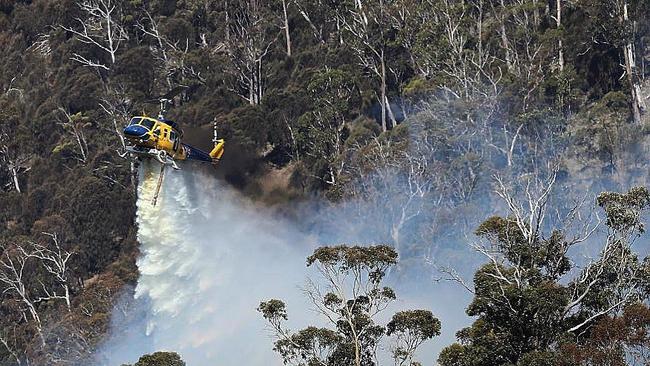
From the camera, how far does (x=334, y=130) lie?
75.6m

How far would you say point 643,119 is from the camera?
65875mm

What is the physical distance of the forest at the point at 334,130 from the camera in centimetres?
6313

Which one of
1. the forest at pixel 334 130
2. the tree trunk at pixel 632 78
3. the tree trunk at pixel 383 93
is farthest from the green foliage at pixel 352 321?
the tree trunk at pixel 383 93

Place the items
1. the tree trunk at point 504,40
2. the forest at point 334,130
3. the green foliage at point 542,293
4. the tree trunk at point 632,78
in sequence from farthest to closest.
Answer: the tree trunk at point 504,40, the tree trunk at point 632,78, the forest at point 334,130, the green foliage at point 542,293

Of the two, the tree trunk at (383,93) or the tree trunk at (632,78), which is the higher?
the tree trunk at (632,78)

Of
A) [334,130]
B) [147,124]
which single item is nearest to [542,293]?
[147,124]

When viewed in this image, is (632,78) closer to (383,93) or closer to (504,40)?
(504,40)

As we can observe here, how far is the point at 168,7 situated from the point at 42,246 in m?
28.1

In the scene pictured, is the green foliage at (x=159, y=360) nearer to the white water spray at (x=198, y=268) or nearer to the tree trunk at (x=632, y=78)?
the white water spray at (x=198, y=268)

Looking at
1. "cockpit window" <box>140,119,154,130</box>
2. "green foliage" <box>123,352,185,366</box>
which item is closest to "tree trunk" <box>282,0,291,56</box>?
"green foliage" <box>123,352,185,366</box>

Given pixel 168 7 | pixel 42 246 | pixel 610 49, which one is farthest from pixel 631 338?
pixel 168 7

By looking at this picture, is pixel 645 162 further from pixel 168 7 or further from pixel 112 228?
pixel 168 7

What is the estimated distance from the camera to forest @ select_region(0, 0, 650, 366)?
63.1m

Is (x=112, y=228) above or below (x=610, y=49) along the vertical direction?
below
